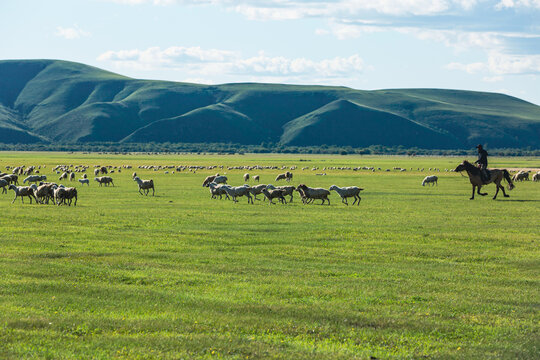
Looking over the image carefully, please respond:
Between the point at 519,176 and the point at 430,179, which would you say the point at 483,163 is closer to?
the point at 430,179

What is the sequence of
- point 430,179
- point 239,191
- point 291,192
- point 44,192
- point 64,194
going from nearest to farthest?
point 64,194 → point 44,192 → point 291,192 → point 239,191 → point 430,179

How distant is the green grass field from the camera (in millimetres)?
11750

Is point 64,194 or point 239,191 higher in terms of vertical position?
point 239,191

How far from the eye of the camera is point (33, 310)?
1345cm

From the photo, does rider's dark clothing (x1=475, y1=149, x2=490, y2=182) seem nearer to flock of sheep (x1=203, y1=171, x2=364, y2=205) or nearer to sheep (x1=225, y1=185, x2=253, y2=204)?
flock of sheep (x1=203, y1=171, x2=364, y2=205)

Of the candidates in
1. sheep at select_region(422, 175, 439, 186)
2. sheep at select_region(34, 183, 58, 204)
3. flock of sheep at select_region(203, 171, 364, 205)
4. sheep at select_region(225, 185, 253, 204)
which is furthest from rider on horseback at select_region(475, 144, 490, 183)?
sheep at select_region(34, 183, 58, 204)

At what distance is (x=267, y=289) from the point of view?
51.9 ft

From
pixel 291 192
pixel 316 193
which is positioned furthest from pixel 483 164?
pixel 291 192

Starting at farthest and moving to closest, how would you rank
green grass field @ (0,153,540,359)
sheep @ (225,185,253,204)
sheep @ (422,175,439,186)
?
sheep @ (422,175,439,186), sheep @ (225,185,253,204), green grass field @ (0,153,540,359)

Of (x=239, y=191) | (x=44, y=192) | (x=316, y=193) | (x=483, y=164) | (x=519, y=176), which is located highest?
(x=483, y=164)

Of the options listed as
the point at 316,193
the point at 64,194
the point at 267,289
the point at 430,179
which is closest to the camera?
the point at 267,289

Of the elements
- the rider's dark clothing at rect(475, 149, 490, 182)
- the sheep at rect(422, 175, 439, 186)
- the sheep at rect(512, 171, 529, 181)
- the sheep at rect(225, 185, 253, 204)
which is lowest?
the sheep at rect(225, 185, 253, 204)

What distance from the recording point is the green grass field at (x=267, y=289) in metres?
11.8

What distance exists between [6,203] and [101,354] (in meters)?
31.5
